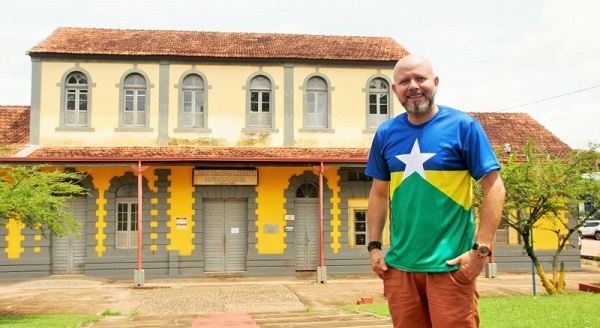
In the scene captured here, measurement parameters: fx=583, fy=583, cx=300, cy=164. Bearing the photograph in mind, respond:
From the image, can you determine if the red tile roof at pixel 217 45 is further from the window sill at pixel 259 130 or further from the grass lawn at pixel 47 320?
the grass lawn at pixel 47 320

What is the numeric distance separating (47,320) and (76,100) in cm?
947

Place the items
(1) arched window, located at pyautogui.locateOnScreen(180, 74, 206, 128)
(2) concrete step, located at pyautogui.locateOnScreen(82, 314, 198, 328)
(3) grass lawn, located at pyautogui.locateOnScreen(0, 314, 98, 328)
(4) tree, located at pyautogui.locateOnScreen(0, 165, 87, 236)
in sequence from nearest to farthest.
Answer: (2) concrete step, located at pyautogui.locateOnScreen(82, 314, 198, 328), (3) grass lawn, located at pyautogui.locateOnScreen(0, 314, 98, 328), (4) tree, located at pyautogui.locateOnScreen(0, 165, 87, 236), (1) arched window, located at pyautogui.locateOnScreen(180, 74, 206, 128)

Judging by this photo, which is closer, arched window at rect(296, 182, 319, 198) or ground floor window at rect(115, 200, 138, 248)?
ground floor window at rect(115, 200, 138, 248)

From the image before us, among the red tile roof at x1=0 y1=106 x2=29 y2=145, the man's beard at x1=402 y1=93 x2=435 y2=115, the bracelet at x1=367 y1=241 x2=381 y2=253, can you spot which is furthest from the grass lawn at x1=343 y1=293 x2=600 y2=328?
the red tile roof at x1=0 y1=106 x2=29 y2=145

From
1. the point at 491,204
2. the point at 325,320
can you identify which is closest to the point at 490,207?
the point at 491,204

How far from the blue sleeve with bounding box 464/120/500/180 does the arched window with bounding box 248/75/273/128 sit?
613 inches

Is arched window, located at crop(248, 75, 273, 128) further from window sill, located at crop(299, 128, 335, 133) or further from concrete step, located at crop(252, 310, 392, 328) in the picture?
concrete step, located at crop(252, 310, 392, 328)

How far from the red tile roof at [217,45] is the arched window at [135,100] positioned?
2.71ft

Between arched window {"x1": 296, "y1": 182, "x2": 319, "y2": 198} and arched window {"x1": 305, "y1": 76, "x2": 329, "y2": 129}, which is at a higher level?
arched window {"x1": 305, "y1": 76, "x2": 329, "y2": 129}

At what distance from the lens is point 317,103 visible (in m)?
18.8

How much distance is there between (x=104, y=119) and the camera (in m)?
17.8

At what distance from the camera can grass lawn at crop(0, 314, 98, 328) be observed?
9.28 m

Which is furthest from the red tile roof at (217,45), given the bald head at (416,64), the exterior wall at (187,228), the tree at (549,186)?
the bald head at (416,64)

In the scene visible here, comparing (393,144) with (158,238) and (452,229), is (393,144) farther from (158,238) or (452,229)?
(158,238)
